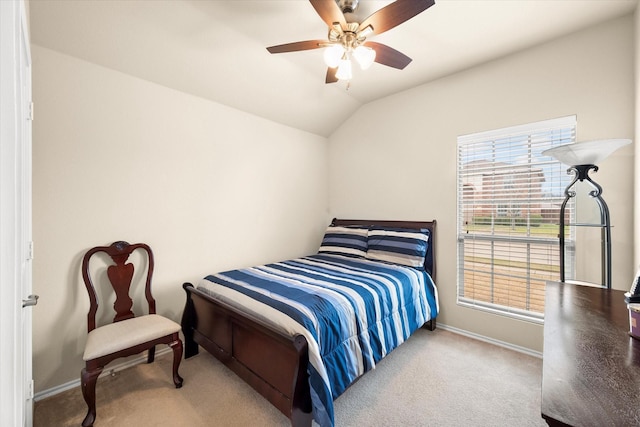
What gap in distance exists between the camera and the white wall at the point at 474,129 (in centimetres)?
217

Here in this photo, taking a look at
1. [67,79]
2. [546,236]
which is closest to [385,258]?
[546,236]

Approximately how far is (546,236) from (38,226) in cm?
412

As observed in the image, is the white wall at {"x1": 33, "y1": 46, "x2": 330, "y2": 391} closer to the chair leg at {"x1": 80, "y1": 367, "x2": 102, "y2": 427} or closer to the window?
the chair leg at {"x1": 80, "y1": 367, "x2": 102, "y2": 427}

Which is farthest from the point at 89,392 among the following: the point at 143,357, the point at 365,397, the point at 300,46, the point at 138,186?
the point at 300,46

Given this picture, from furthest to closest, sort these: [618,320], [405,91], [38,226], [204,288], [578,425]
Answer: [405,91], [204,288], [38,226], [618,320], [578,425]

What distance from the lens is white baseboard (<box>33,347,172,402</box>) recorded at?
1.98 metres

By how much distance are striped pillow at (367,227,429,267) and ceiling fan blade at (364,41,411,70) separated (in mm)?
1682

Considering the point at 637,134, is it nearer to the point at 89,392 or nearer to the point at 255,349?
the point at 255,349

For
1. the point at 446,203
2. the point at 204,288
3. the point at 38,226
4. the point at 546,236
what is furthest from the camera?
the point at 446,203

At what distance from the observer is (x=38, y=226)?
1.98m

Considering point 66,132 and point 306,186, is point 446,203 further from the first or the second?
point 66,132

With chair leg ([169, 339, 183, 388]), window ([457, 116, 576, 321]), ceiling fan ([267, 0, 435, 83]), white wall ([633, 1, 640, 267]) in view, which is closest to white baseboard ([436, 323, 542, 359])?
window ([457, 116, 576, 321])

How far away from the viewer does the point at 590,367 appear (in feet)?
2.74

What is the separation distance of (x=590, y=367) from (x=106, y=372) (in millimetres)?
3021
